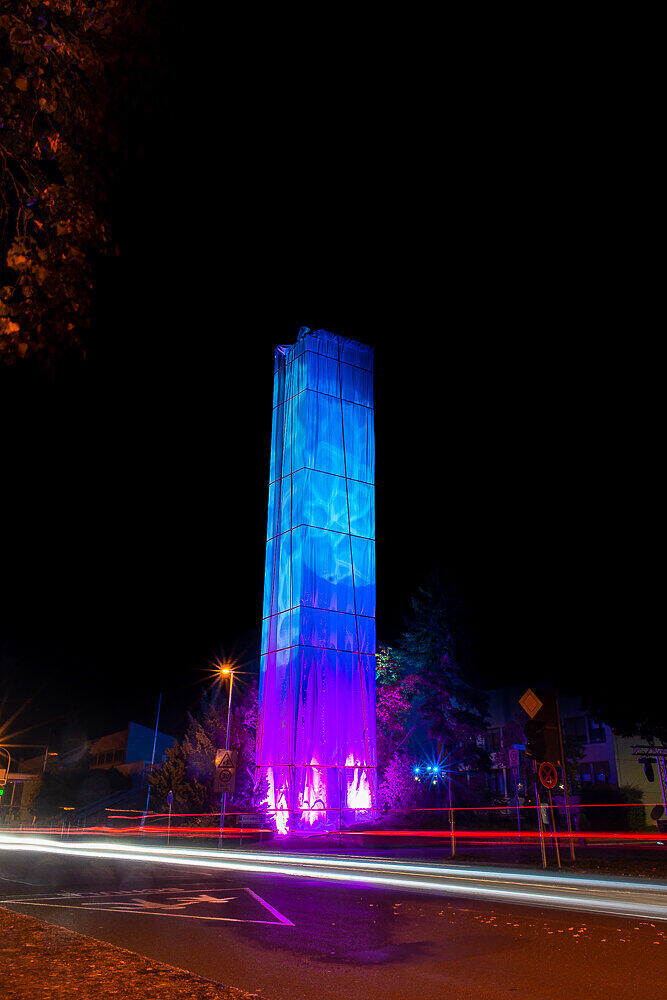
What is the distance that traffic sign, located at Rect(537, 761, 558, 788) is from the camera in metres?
15.2

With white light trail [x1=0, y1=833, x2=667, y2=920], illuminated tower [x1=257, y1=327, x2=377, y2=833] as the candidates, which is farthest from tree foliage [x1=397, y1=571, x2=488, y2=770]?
white light trail [x1=0, y1=833, x2=667, y2=920]

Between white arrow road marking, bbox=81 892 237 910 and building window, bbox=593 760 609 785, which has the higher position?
building window, bbox=593 760 609 785

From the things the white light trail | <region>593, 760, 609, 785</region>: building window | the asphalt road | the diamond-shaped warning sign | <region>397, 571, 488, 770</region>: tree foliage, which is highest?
<region>397, 571, 488, 770</region>: tree foliage

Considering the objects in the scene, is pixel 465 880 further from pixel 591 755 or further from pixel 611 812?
pixel 591 755

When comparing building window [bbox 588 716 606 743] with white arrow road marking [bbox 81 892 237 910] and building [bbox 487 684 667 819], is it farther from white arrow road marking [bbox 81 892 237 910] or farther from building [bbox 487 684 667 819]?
white arrow road marking [bbox 81 892 237 910]

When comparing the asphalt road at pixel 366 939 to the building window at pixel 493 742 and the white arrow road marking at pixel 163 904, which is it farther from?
the building window at pixel 493 742

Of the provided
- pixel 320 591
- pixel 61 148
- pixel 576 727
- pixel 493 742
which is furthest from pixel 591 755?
pixel 61 148

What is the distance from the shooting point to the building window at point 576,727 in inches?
1936

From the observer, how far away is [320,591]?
36.9 metres

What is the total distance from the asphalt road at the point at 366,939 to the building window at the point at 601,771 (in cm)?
3951

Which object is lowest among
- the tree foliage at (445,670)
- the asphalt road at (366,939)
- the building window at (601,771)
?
the asphalt road at (366,939)

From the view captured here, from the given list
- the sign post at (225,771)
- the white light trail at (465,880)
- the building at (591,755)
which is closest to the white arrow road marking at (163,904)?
the white light trail at (465,880)

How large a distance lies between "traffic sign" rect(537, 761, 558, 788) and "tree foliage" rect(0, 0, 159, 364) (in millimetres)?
13310

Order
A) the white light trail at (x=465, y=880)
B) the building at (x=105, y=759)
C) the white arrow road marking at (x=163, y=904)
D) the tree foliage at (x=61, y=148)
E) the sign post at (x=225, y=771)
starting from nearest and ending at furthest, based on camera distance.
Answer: the tree foliage at (x=61, y=148) < the white arrow road marking at (x=163, y=904) < the white light trail at (x=465, y=880) < the sign post at (x=225, y=771) < the building at (x=105, y=759)
